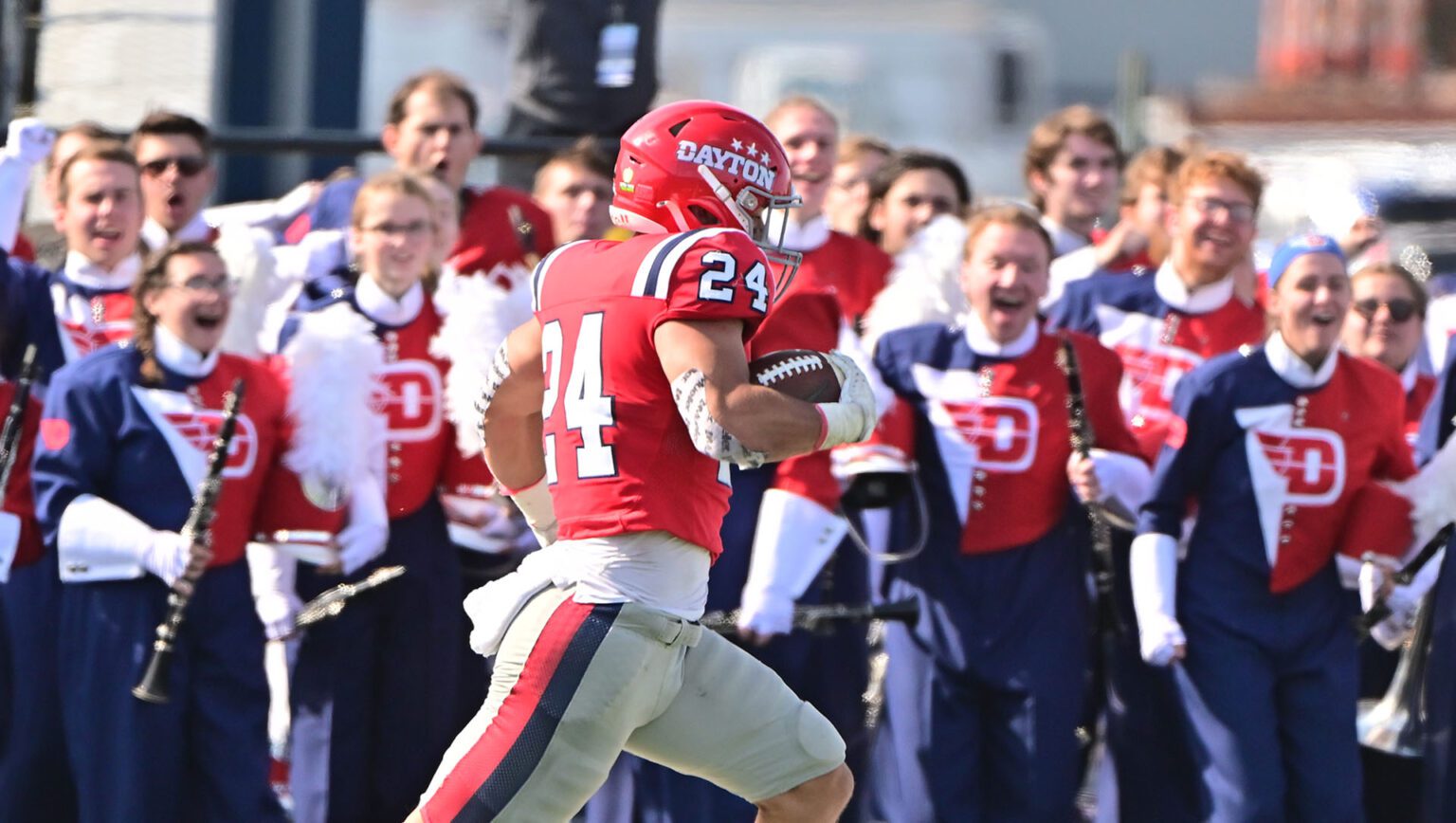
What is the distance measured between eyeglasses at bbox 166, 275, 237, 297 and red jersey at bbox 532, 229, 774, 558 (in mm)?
1972

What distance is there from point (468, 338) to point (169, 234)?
1.22 meters

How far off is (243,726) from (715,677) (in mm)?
2135

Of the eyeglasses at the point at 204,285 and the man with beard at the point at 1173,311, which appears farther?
the man with beard at the point at 1173,311

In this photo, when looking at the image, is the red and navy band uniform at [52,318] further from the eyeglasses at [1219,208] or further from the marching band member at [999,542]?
the eyeglasses at [1219,208]

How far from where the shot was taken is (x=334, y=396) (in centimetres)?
692

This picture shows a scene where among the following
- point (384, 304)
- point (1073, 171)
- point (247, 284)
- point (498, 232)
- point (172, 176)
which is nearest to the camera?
point (384, 304)

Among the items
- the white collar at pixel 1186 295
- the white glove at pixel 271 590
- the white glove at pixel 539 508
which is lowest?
the white glove at pixel 271 590

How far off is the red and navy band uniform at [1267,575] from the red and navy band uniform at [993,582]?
256mm

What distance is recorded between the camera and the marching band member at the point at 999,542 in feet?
22.4

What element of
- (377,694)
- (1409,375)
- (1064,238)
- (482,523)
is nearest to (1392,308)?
(1409,375)

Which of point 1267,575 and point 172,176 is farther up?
point 172,176

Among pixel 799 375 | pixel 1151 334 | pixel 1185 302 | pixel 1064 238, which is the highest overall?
pixel 1064 238

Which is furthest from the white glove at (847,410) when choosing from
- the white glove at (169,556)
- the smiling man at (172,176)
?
the smiling man at (172,176)

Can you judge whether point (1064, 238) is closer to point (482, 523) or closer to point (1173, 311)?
point (1173, 311)
